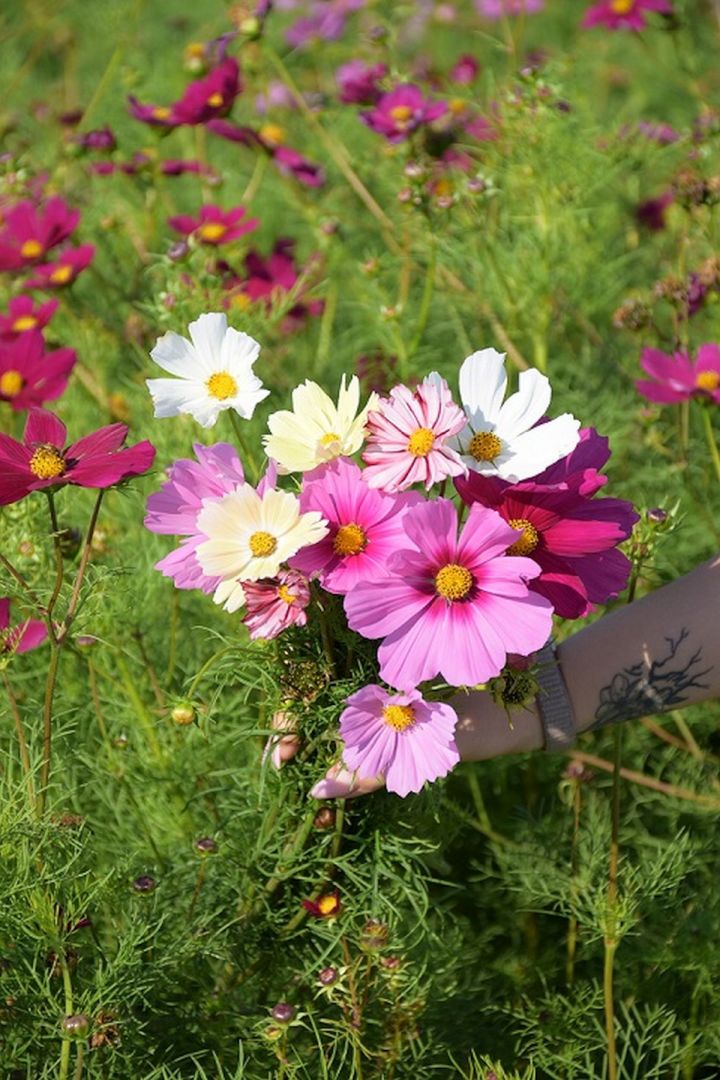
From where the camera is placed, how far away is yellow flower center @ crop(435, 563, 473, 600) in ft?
2.65

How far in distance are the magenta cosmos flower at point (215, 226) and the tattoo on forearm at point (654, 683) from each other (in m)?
0.82

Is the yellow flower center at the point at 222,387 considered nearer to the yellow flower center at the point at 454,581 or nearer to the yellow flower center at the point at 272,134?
the yellow flower center at the point at 454,581

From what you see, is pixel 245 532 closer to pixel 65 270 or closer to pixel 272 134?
pixel 65 270

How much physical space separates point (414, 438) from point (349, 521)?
0.08 metres

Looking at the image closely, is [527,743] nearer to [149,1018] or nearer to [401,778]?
[401,778]

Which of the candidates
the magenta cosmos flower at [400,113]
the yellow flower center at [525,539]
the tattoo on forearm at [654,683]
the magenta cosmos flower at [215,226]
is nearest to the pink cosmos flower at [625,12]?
the magenta cosmos flower at [400,113]

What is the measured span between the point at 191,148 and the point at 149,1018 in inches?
75.1

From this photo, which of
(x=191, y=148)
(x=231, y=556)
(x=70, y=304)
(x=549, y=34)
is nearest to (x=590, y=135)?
(x=70, y=304)

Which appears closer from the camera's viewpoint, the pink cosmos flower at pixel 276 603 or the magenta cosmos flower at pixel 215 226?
the pink cosmos flower at pixel 276 603

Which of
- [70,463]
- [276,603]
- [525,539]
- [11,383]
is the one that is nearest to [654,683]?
[525,539]

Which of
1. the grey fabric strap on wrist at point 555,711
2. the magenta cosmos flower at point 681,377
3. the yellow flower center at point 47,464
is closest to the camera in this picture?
the yellow flower center at point 47,464

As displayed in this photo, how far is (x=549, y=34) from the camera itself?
334 centimetres

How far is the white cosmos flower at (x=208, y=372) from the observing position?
90cm

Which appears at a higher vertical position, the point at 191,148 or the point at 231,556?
the point at 231,556
